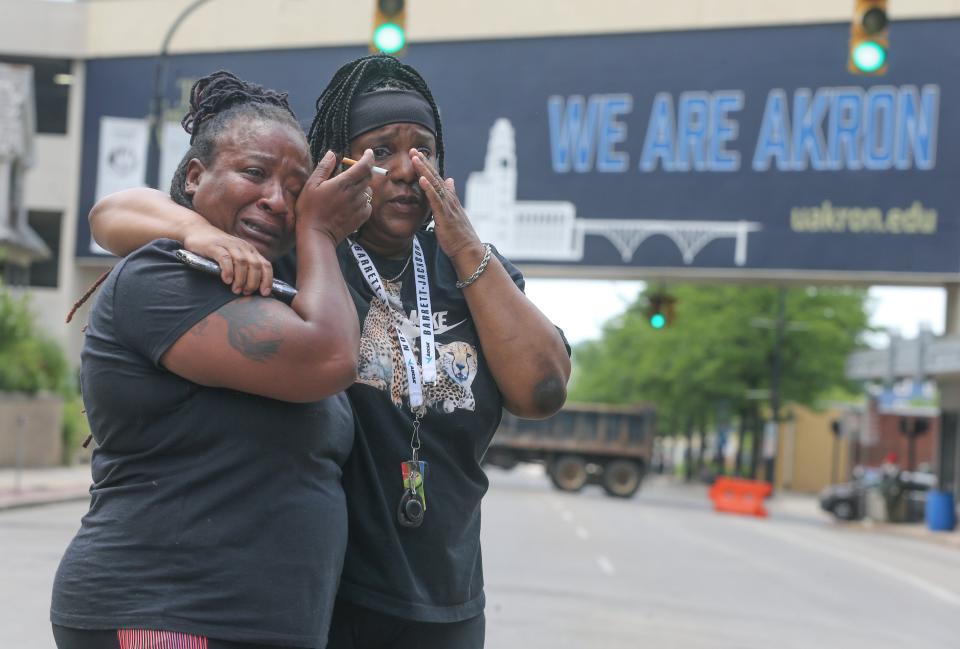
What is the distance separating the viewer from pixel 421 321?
2.77m

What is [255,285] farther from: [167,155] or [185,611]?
[167,155]

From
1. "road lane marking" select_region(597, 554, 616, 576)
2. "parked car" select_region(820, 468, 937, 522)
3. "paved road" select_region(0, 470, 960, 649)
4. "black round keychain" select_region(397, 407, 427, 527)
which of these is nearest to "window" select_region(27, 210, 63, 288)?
"paved road" select_region(0, 470, 960, 649)

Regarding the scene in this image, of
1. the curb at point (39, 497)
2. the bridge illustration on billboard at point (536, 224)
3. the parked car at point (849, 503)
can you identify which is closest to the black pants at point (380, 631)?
the curb at point (39, 497)

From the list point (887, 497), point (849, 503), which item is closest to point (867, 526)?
point (887, 497)

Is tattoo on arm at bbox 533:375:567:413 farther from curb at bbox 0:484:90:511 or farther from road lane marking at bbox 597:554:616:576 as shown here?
curb at bbox 0:484:90:511

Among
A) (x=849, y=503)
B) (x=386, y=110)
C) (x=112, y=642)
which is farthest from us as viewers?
(x=849, y=503)

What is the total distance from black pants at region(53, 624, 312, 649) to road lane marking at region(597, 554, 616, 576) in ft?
35.9

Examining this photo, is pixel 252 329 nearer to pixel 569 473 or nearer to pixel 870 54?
pixel 870 54

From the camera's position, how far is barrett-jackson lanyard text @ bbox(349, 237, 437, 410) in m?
2.67

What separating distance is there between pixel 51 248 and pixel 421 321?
1400 inches

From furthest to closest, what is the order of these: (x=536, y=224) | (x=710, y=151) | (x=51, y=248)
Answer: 1. (x=51, y=248)
2. (x=536, y=224)
3. (x=710, y=151)

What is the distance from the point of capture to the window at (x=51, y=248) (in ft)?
117

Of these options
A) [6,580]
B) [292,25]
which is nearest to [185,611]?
[6,580]

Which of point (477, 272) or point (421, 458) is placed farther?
point (477, 272)
